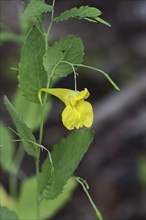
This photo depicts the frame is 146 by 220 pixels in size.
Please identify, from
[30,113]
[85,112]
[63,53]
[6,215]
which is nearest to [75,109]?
[85,112]

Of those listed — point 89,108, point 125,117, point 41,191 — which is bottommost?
point 125,117

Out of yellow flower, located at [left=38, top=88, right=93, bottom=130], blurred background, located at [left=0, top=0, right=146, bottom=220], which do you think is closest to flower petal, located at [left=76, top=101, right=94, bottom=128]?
yellow flower, located at [left=38, top=88, right=93, bottom=130]

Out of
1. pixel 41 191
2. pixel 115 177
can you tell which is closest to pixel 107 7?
pixel 115 177

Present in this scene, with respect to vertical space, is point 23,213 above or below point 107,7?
below

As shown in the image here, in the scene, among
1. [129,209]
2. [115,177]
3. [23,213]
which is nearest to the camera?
[23,213]

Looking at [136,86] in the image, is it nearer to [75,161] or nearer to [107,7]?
[107,7]

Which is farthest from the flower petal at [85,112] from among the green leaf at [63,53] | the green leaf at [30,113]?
the green leaf at [30,113]

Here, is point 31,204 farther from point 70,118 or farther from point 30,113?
point 70,118
